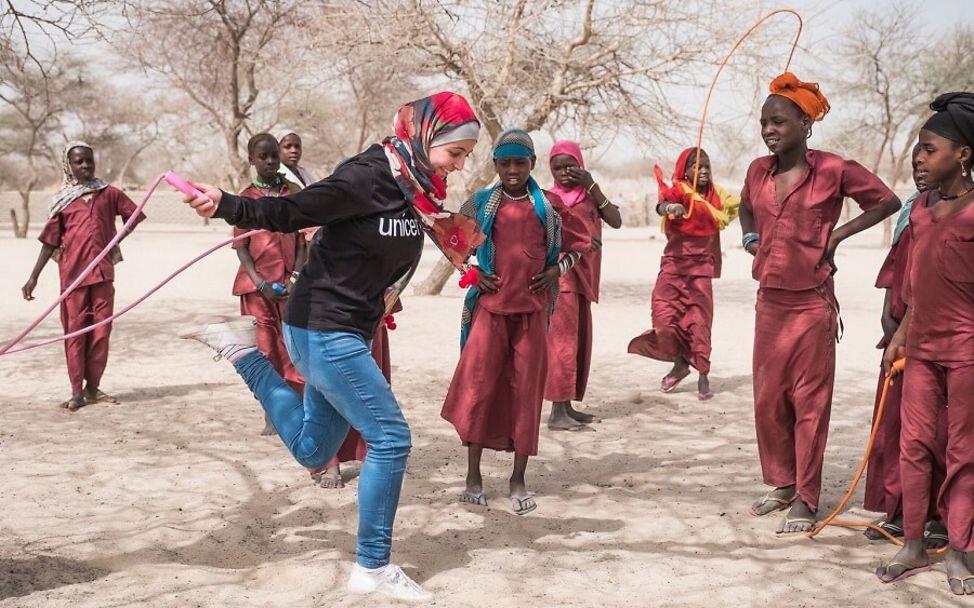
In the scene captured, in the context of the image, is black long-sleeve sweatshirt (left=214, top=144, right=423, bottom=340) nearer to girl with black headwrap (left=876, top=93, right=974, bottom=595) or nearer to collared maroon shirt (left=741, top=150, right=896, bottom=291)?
collared maroon shirt (left=741, top=150, right=896, bottom=291)

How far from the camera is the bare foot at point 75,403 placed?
7.03m

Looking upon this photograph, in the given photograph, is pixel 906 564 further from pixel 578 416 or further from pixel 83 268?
pixel 83 268

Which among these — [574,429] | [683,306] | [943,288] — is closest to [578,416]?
[574,429]

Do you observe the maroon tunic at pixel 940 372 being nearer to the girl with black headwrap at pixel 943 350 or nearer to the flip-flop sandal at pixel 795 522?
the girl with black headwrap at pixel 943 350

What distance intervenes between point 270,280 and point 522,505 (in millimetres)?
2096

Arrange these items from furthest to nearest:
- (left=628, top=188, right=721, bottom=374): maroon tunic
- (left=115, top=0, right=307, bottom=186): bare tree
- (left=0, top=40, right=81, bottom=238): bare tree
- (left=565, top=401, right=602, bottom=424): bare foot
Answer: (left=0, top=40, right=81, bottom=238): bare tree, (left=115, top=0, right=307, bottom=186): bare tree, (left=628, top=188, right=721, bottom=374): maroon tunic, (left=565, top=401, right=602, bottom=424): bare foot

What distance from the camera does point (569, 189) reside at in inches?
268

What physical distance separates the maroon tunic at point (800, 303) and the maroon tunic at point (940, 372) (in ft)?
1.47

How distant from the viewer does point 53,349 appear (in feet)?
31.5

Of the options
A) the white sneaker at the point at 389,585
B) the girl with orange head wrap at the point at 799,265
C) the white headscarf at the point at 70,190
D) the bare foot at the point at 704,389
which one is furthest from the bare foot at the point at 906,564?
the white headscarf at the point at 70,190

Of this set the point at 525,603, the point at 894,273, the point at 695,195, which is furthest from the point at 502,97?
the point at 525,603

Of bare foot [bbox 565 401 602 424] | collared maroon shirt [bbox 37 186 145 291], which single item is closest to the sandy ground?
bare foot [bbox 565 401 602 424]

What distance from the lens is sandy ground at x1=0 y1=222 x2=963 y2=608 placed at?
3.86 meters

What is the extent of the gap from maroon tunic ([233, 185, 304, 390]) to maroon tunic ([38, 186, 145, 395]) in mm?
1568
